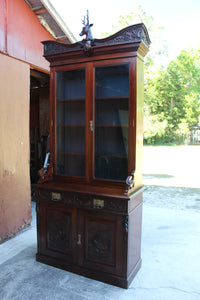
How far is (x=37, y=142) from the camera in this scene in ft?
17.9

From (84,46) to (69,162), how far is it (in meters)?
1.16

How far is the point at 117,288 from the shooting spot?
2.13 meters

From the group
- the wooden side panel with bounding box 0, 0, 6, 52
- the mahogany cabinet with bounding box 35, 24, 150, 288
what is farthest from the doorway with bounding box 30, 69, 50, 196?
the mahogany cabinet with bounding box 35, 24, 150, 288

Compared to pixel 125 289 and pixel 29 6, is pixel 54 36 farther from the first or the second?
pixel 125 289

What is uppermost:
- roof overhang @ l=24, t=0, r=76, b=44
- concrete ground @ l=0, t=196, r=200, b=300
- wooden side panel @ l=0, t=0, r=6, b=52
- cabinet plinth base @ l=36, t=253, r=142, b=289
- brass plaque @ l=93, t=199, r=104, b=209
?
roof overhang @ l=24, t=0, r=76, b=44

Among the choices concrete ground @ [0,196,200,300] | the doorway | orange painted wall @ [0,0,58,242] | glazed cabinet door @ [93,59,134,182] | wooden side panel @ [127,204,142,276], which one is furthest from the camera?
the doorway

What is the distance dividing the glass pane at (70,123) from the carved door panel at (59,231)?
40 centimetres

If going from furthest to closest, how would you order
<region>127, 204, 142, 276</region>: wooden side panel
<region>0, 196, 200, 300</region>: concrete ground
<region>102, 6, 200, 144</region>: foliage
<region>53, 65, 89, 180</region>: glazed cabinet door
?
<region>102, 6, 200, 144</region>: foliage
<region>53, 65, 89, 180</region>: glazed cabinet door
<region>127, 204, 142, 276</region>: wooden side panel
<region>0, 196, 200, 300</region>: concrete ground

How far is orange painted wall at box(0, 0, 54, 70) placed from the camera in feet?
9.68

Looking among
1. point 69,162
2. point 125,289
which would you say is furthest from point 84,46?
point 125,289

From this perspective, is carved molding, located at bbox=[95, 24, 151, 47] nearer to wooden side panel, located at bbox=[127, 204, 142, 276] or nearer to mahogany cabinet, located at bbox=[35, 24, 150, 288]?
mahogany cabinet, located at bbox=[35, 24, 150, 288]

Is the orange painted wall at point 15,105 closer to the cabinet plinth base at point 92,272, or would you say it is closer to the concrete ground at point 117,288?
the concrete ground at point 117,288

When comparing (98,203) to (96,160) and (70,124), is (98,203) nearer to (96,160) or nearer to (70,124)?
(96,160)

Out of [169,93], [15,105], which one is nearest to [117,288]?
[15,105]
